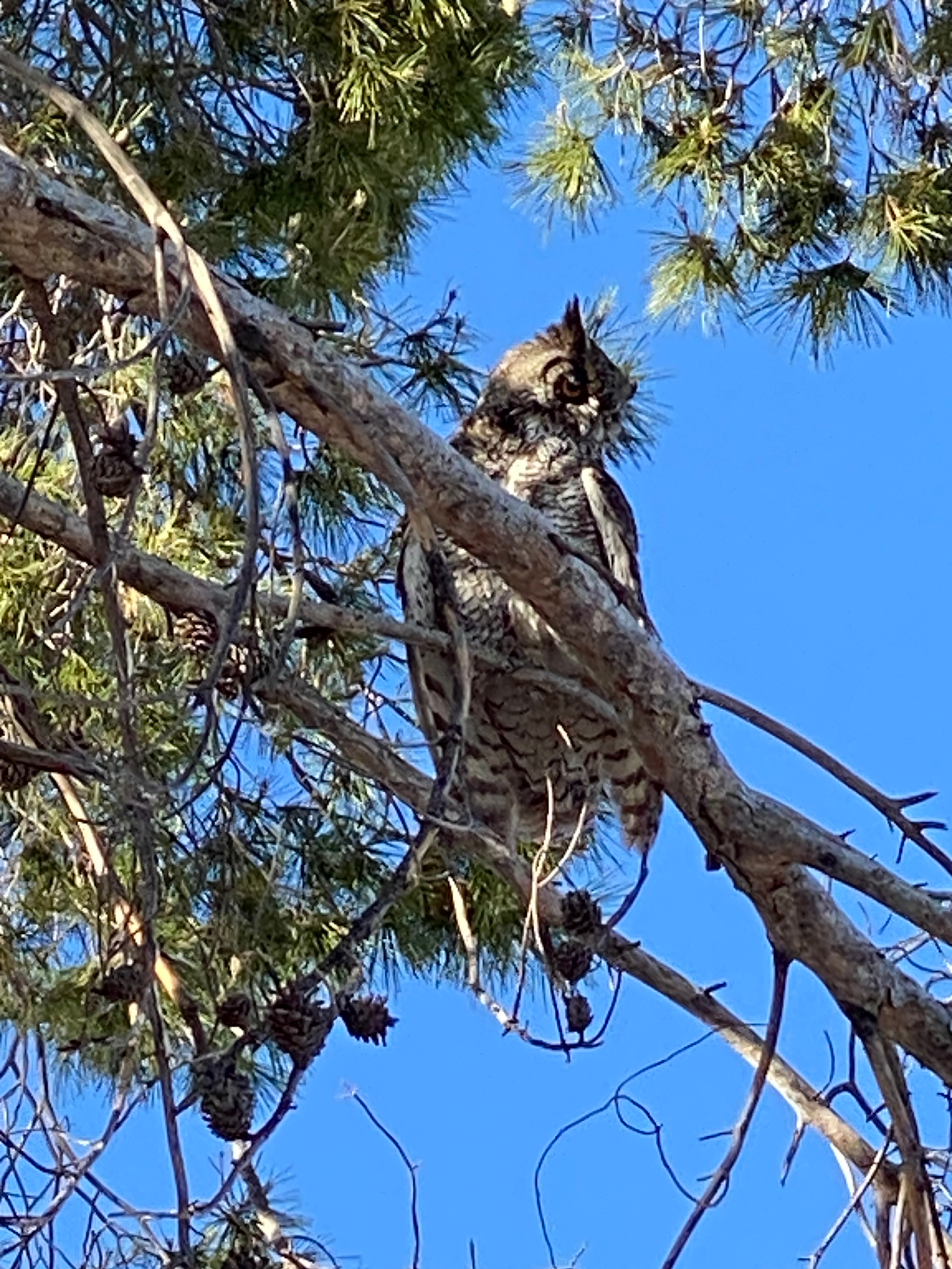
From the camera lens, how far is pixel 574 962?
198 centimetres

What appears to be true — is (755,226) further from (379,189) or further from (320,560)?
(320,560)

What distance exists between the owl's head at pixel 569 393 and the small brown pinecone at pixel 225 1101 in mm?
1942

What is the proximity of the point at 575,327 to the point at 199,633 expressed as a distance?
1333mm

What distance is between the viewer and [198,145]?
2756 mm

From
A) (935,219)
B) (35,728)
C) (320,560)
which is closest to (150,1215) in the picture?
(35,728)

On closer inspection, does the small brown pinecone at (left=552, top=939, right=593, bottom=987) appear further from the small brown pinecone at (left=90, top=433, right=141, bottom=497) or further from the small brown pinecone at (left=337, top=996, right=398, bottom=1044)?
the small brown pinecone at (left=90, top=433, right=141, bottom=497)

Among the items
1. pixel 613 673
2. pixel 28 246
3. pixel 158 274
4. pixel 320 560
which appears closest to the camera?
pixel 158 274

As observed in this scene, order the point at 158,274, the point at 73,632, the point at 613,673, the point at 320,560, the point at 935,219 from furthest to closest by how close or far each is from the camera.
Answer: the point at 935,219 → the point at 320,560 → the point at 73,632 → the point at 613,673 → the point at 158,274

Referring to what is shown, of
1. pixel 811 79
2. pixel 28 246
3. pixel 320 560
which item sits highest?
pixel 811 79

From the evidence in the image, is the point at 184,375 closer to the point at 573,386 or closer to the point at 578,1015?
the point at 578,1015

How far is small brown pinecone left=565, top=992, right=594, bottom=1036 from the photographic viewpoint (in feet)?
5.64

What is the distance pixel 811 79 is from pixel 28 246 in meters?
2.21

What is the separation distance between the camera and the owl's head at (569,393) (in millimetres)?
3307

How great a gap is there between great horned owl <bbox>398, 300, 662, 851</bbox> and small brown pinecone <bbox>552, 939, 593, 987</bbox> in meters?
0.73
